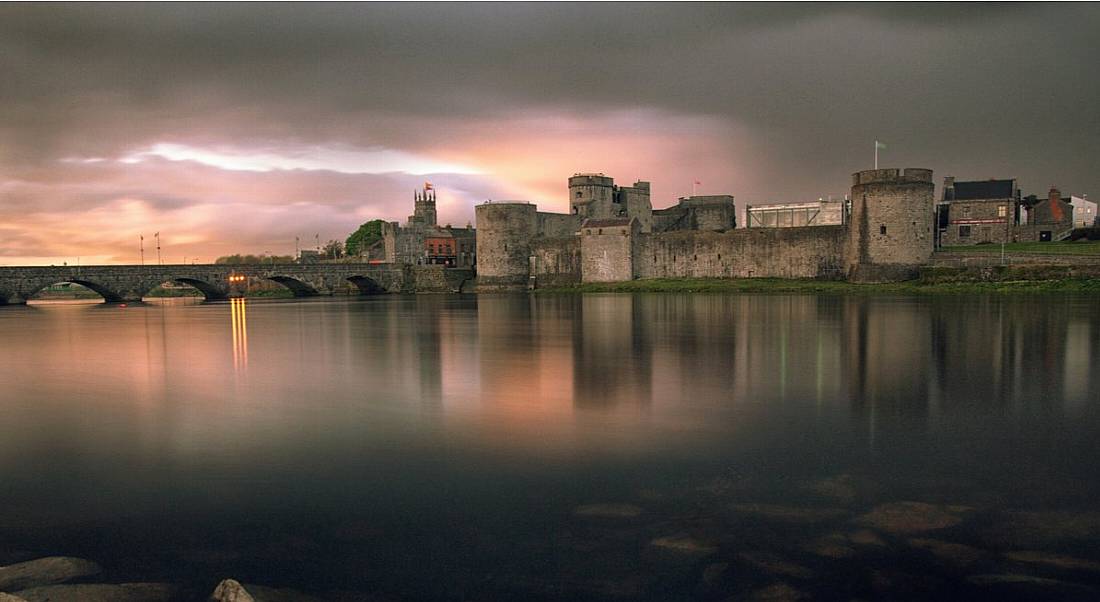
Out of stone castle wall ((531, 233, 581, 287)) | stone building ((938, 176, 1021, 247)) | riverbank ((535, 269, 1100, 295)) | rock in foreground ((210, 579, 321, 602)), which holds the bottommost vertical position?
rock in foreground ((210, 579, 321, 602))

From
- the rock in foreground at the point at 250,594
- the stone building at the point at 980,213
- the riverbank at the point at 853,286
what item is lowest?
the rock in foreground at the point at 250,594

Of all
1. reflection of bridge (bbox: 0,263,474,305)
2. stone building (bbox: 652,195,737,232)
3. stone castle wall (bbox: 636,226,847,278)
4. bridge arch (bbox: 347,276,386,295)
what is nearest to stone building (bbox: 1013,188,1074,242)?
stone castle wall (bbox: 636,226,847,278)

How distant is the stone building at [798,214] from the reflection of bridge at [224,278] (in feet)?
70.4

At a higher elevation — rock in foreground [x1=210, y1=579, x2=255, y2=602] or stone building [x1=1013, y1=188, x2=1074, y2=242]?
stone building [x1=1013, y1=188, x2=1074, y2=242]

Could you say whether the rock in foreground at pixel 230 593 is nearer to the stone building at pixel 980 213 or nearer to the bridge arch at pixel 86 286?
the stone building at pixel 980 213

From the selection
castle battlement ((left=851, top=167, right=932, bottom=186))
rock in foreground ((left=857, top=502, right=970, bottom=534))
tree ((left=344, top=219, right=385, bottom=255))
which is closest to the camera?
rock in foreground ((left=857, top=502, right=970, bottom=534))

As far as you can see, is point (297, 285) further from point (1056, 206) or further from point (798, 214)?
point (1056, 206)

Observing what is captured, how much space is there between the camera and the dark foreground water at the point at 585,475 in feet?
12.9

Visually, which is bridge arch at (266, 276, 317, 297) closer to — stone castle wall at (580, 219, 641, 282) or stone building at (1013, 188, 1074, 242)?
stone castle wall at (580, 219, 641, 282)

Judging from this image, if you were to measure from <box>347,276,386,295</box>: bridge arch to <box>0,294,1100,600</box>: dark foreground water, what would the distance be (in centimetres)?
4380

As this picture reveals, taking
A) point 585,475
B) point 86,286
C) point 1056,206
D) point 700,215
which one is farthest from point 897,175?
point 86,286

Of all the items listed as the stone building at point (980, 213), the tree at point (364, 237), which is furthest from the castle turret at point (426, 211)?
the stone building at point (980, 213)

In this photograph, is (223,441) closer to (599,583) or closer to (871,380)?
(599,583)

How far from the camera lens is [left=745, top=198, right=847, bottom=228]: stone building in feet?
145
